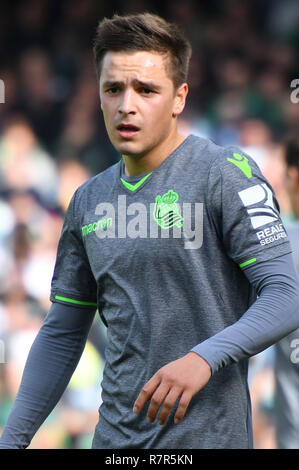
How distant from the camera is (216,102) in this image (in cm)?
493

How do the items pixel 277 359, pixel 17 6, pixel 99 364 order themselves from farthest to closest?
pixel 17 6
pixel 99 364
pixel 277 359

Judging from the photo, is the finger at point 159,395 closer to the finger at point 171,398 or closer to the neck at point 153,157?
the finger at point 171,398

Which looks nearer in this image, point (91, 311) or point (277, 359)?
Result: point (91, 311)

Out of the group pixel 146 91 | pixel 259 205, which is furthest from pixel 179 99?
pixel 259 205

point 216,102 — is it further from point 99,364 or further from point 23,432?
point 23,432

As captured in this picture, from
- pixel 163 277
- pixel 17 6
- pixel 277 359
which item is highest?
pixel 17 6

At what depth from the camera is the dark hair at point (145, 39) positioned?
2.04m

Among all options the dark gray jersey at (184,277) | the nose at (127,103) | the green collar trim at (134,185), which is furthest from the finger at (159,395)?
the nose at (127,103)

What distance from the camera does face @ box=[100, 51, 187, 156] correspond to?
1999 mm

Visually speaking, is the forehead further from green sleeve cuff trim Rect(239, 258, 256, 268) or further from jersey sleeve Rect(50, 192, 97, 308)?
green sleeve cuff trim Rect(239, 258, 256, 268)

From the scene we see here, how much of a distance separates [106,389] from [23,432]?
0.29 metres

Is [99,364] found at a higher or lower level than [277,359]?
lower

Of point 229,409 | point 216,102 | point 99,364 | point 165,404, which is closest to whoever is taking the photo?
point 165,404

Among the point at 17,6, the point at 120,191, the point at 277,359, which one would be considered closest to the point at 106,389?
the point at 120,191
